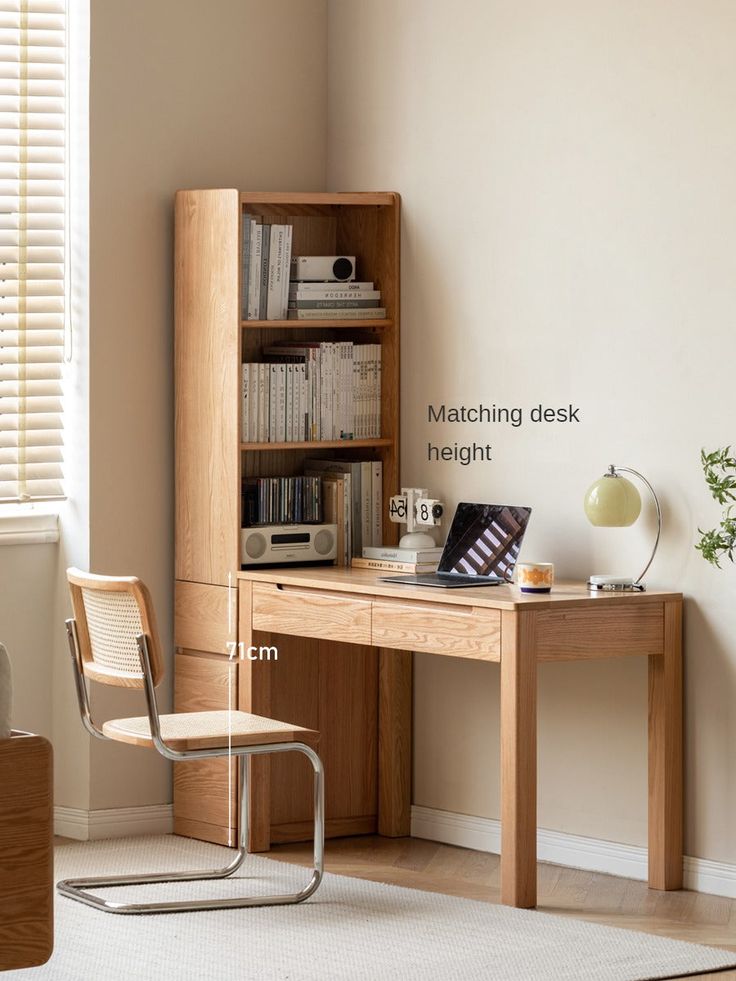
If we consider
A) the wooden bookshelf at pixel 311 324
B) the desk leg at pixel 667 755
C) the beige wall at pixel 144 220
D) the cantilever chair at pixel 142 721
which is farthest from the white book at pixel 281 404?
the desk leg at pixel 667 755

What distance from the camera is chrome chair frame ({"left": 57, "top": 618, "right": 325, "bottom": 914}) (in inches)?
149

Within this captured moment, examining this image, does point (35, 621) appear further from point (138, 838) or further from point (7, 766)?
point (7, 766)

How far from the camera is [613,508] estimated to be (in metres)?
4.11

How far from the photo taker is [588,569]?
437 cm

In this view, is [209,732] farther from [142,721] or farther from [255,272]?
[255,272]

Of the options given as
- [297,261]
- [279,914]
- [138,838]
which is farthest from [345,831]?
[297,261]

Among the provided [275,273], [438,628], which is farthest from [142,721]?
[275,273]

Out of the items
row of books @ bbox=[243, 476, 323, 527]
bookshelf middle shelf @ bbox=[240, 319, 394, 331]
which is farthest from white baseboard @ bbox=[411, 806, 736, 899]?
bookshelf middle shelf @ bbox=[240, 319, 394, 331]

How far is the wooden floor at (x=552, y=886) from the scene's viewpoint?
3828mm

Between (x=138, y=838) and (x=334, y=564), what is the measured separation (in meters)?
0.92

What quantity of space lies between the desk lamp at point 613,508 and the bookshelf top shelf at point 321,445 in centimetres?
83

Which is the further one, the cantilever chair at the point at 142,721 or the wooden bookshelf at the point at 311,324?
the wooden bookshelf at the point at 311,324

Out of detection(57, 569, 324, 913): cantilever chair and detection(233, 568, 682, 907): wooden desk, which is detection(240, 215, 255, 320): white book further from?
detection(57, 569, 324, 913): cantilever chair

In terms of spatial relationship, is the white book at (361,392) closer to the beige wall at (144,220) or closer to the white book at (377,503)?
the white book at (377,503)
